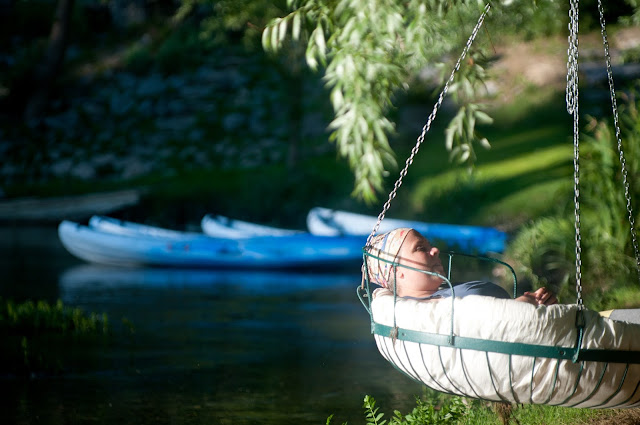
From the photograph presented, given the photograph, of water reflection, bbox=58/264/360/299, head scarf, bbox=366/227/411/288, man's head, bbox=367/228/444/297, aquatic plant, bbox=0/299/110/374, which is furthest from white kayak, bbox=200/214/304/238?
man's head, bbox=367/228/444/297

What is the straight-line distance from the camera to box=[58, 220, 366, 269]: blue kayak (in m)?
13.9

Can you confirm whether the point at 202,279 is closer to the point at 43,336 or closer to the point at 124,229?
the point at 124,229

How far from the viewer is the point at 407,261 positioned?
4.04 metres

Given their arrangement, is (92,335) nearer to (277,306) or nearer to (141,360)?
(141,360)

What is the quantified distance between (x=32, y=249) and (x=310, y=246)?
5962mm

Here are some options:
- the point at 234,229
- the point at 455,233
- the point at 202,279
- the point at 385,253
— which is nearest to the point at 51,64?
the point at 234,229

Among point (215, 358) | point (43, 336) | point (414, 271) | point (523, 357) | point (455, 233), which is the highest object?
point (414, 271)

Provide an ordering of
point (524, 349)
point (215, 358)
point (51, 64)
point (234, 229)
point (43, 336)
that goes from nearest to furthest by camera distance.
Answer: point (524, 349) → point (215, 358) → point (43, 336) → point (234, 229) → point (51, 64)

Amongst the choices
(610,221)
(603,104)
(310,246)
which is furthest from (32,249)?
(603,104)

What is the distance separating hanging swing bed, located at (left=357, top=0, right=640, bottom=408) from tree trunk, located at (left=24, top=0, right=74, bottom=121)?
84.1 ft

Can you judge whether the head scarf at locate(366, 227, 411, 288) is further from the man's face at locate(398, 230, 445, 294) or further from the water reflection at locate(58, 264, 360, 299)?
the water reflection at locate(58, 264, 360, 299)

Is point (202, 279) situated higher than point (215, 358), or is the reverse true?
point (215, 358)

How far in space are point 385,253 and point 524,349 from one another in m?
0.85

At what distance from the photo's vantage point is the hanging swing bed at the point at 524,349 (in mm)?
3477
